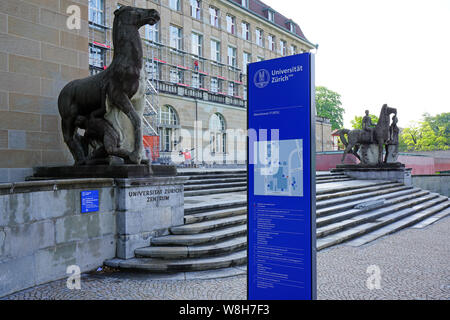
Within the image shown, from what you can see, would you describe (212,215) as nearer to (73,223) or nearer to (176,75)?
(73,223)

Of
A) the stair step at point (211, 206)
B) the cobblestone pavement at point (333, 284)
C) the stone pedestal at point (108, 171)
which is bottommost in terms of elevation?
the cobblestone pavement at point (333, 284)

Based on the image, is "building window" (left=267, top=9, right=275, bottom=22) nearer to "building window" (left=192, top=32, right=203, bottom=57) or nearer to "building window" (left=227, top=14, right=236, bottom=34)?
"building window" (left=227, top=14, right=236, bottom=34)

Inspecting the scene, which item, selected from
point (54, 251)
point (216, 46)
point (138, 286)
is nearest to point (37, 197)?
point (54, 251)

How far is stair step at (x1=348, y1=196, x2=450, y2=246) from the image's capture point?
8387 millimetres

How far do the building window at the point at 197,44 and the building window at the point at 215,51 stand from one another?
205 centimetres

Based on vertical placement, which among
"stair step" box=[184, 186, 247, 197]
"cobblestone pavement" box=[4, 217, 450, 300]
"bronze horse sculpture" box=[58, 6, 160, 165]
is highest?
"bronze horse sculpture" box=[58, 6, 160, 165]

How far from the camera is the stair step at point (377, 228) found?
7.92 metres

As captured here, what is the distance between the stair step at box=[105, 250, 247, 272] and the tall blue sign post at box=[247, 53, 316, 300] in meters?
2.29

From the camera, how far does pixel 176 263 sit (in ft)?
18.6

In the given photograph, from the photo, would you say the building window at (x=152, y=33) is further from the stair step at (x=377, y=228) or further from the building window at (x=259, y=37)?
the stair step at (x=377, y=228)

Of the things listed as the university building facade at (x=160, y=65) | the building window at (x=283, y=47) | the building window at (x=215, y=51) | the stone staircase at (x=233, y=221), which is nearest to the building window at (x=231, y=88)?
the university building facade at (x=160, y=65)

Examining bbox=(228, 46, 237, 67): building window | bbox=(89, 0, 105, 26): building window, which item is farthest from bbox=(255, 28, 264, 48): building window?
bbox=(89, 0, 105, 26): building window

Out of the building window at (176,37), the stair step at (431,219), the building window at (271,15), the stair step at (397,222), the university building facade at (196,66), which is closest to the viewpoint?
the stair step at (397,222)
